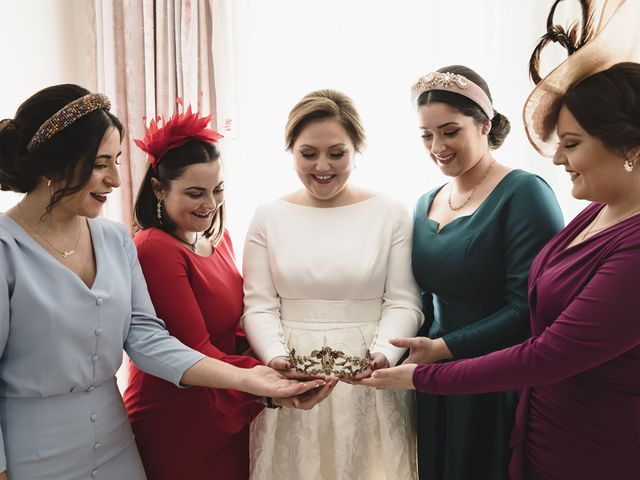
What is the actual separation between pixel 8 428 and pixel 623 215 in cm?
146

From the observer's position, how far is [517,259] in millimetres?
1588

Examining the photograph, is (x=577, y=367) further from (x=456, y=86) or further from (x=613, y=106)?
(x=456, y=86)

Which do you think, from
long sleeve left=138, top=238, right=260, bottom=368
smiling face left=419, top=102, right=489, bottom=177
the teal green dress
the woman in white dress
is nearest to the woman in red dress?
long sleeve left=138, top=238, right=260, bottom=368

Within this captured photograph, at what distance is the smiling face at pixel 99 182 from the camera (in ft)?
4.40

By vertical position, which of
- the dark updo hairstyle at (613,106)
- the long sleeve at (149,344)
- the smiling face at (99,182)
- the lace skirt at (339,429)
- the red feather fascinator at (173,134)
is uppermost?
the dark updo hairstyle at (613,106)

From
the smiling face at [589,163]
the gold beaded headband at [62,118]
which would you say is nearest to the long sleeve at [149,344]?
the gold beaded headband at [62,118]

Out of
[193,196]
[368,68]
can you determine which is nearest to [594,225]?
[193,196]

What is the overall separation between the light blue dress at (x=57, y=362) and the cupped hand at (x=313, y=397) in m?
0.46

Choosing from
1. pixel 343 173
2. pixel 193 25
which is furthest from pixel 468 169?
pixel 193 25

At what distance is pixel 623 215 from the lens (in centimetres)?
129

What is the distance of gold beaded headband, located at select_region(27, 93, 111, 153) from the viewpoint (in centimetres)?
127

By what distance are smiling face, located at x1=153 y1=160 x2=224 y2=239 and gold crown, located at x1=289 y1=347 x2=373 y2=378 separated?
1.64 feet

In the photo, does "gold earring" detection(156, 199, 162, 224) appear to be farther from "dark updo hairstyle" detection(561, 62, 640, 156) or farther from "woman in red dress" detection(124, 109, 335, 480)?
"dark updo hairstyle" detection(561, 62, 640, 156)

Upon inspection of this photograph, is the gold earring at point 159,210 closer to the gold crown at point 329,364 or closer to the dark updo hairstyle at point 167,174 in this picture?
the dark updo hairstyle at point 167,174
